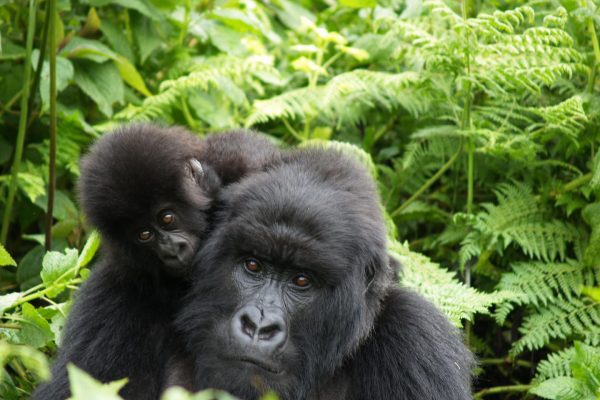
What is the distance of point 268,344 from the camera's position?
9.79 ft

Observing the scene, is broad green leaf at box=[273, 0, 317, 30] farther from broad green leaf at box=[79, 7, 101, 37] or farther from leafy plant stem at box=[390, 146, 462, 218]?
leafy plant stem at box=[390, 146, 462, 218]

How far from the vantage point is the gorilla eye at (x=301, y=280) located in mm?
3162

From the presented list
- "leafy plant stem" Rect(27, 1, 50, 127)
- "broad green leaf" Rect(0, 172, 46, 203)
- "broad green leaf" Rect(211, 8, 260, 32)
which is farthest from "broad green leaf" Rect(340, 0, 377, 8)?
"broad green leaf" Rect(0, 172, 46, 203)

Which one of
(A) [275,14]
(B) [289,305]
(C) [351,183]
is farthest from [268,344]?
(A) [275,14]

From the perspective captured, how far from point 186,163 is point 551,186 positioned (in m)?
2.21

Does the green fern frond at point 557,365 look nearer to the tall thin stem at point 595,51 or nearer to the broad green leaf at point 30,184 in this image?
the tall thin stem at point 595,51

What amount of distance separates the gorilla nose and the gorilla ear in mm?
843

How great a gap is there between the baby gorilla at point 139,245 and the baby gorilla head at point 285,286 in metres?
0.17

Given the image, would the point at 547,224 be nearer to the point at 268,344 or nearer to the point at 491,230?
the point at 491,230

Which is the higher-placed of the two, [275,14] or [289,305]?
[289,305]

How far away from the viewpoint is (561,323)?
440 centimetres

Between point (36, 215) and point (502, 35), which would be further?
point (36, 215)

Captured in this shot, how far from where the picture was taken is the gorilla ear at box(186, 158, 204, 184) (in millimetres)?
3701

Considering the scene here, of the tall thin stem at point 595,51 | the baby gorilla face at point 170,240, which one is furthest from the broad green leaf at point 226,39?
the baby gorilla face at point 170,240
